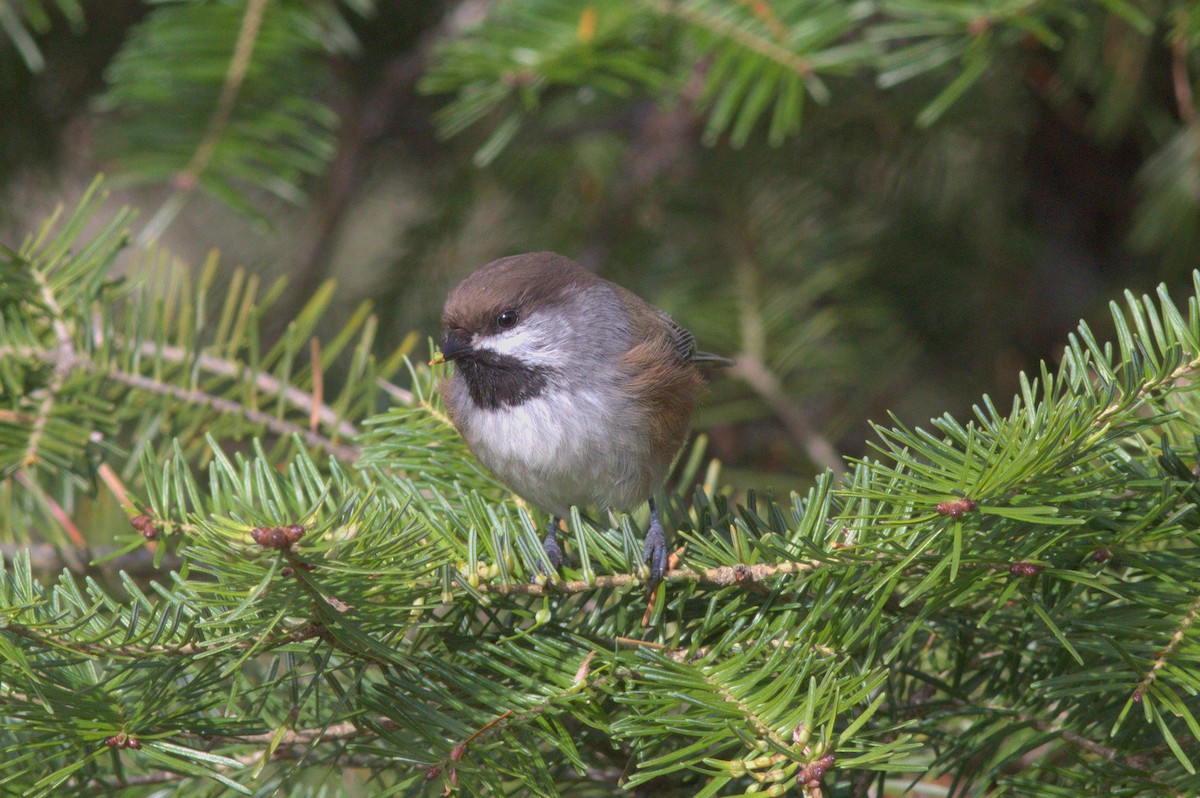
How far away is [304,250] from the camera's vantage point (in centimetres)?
397

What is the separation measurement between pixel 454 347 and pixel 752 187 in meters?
1.39

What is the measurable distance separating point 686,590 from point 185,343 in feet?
4.69

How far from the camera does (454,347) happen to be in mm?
2535

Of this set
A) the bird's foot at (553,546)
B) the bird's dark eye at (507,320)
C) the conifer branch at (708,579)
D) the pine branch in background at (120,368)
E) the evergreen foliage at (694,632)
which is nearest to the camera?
the evergreen foliage at (694,632)

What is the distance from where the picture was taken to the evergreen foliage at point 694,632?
130cm

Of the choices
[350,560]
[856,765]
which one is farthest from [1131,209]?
[350,560]

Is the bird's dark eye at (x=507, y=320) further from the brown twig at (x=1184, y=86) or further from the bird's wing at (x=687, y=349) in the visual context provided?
the brown twig at (x=1184, y=86)

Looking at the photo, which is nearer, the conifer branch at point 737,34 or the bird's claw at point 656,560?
the bird's claw at point 656,560

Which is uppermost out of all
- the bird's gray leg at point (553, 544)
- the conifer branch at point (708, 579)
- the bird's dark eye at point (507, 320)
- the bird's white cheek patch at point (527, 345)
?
the bird's dark eye at point (507, 320)

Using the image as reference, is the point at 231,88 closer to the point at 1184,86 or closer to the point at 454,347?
the point at 454,347

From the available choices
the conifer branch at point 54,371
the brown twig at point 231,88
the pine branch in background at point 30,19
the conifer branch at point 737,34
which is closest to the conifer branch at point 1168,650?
the conifer branch at point 737,34

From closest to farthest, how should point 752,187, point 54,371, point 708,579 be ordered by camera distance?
point 708,579
point 54,371
point 752,187

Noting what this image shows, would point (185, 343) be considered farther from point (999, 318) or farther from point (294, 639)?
point (999, 318)

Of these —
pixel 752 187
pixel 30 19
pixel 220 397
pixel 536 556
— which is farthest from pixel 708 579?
pixel 30 19
